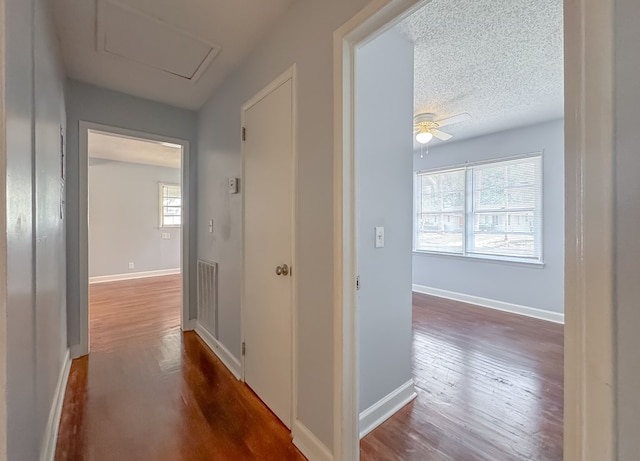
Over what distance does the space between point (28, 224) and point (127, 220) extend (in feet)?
18.6

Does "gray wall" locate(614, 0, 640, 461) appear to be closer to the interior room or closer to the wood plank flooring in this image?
the interior room

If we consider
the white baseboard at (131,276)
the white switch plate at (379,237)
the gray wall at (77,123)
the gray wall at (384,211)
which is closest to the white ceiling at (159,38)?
the gray wall at (77,123)

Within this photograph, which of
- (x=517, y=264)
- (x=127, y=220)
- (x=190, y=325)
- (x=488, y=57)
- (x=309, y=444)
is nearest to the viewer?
(x=309, y=444)

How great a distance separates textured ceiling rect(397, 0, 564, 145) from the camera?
1665mm

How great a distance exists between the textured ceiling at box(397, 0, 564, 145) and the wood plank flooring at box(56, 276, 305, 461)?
243 centimetres

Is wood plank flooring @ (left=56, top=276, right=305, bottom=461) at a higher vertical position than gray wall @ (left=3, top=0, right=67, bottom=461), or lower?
lower

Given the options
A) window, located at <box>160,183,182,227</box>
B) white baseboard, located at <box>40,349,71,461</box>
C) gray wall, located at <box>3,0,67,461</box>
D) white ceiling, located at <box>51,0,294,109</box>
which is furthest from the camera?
window, located at <box>160,183,182,227</box>

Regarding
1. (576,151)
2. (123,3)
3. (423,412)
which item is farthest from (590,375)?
(123,3)

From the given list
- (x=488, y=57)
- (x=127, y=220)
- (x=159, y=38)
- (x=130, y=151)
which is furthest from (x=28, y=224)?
(x=127, y=220)

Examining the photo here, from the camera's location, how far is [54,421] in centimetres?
154

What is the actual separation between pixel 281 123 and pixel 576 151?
56.7 inches

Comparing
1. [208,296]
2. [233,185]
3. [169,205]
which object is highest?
[169,205]

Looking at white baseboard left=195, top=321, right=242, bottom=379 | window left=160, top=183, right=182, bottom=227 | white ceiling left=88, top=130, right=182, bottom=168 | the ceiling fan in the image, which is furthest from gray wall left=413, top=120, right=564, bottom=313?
window left=160, top=183, right=182, bottom=227

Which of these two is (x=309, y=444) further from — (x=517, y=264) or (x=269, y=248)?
(x=517, y=264)
